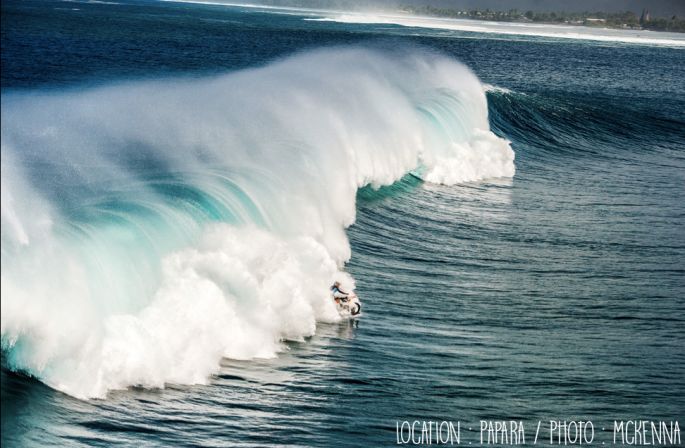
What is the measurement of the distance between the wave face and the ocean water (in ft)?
0.12

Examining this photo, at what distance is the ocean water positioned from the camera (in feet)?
33.9

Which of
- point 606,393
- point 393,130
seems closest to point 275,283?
point 606,393

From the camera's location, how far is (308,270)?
1423cm

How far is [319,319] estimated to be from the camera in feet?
45.3

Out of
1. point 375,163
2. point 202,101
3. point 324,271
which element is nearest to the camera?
point 324,271

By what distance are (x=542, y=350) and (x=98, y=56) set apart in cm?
4857

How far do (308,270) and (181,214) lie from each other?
1.81 metres

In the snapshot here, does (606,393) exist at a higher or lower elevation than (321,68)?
lower

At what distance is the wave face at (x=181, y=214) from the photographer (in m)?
A: 10.4

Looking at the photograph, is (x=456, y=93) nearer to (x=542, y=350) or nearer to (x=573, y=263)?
(x=573, y=263)

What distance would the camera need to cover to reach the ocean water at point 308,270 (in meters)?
10.3

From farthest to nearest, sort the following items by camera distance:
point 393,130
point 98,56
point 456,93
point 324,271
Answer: point 98,56
point 456,93
point 393,130
point 324,271

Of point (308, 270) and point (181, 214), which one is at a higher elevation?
point (181, 214)

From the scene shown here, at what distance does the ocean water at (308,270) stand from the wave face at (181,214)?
4cm
